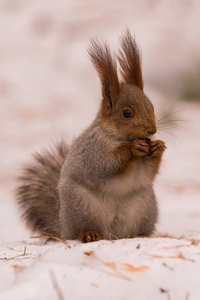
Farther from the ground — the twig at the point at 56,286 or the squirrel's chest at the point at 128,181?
the squirrel's chest at the point at 128,181

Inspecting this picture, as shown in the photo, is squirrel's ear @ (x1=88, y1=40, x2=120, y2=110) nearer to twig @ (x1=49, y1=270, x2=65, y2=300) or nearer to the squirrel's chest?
the squirrel's chest

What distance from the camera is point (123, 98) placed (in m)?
1.73

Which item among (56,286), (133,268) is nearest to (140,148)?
(133,268)

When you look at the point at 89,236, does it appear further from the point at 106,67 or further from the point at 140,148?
the point at 106,67

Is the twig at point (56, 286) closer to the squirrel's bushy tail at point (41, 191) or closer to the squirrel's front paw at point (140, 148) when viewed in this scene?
the squirrel's front paw at point (140, 148)

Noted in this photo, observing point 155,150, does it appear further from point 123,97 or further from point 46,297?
point 46,297

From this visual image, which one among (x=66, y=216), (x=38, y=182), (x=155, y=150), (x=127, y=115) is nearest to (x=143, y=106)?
(x=127, y=115)

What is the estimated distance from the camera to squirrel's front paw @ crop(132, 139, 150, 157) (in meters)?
1.60

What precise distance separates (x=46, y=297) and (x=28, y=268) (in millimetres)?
198

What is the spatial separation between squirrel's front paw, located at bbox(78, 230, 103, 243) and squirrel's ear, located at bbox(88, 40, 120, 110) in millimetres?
479

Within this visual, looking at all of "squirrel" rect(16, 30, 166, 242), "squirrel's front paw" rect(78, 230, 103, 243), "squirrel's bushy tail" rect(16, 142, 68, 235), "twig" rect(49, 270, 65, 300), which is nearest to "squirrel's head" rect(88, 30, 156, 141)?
"squirrel" rect(16, 30, 166, 242)

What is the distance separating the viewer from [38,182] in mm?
2223

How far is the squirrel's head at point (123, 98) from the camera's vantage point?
5.43 ft

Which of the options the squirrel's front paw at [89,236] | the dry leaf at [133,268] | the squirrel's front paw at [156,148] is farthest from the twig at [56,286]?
the squirrel's front paw at [156,148]
